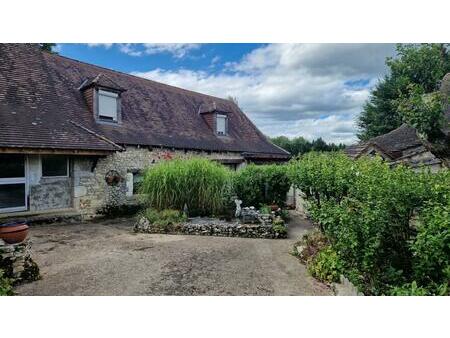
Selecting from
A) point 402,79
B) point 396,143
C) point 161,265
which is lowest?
point 161,265

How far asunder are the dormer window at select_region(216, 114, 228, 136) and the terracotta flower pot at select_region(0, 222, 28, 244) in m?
11.2

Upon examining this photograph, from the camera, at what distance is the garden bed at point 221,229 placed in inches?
286

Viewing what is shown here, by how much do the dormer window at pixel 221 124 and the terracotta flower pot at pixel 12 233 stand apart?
36.7 ft

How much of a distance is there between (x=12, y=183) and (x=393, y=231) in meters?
8.36

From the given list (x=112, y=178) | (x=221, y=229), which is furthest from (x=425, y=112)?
Result: (x=112, y=178)

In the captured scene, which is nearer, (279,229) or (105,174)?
(279,229)

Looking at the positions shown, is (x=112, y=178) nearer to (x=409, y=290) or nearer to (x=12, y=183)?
(x=12, y=183)

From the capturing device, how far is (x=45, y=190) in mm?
8008

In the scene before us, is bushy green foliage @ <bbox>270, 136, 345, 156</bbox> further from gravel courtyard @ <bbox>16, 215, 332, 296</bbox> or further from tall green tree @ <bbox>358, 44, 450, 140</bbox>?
gravel courtyard @ <bbox>16, 215, 332, 296</bbox>

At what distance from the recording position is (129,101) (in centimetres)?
1194

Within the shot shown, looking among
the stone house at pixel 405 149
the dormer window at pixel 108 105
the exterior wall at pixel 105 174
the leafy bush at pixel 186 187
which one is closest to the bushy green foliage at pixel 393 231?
the stone house at pixel 405 149

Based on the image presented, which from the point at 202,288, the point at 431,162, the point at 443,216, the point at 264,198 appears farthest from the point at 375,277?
the point at 264,198

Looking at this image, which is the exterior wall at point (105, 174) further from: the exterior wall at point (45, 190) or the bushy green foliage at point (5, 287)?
the bushy green foliage at point (5, 287)
